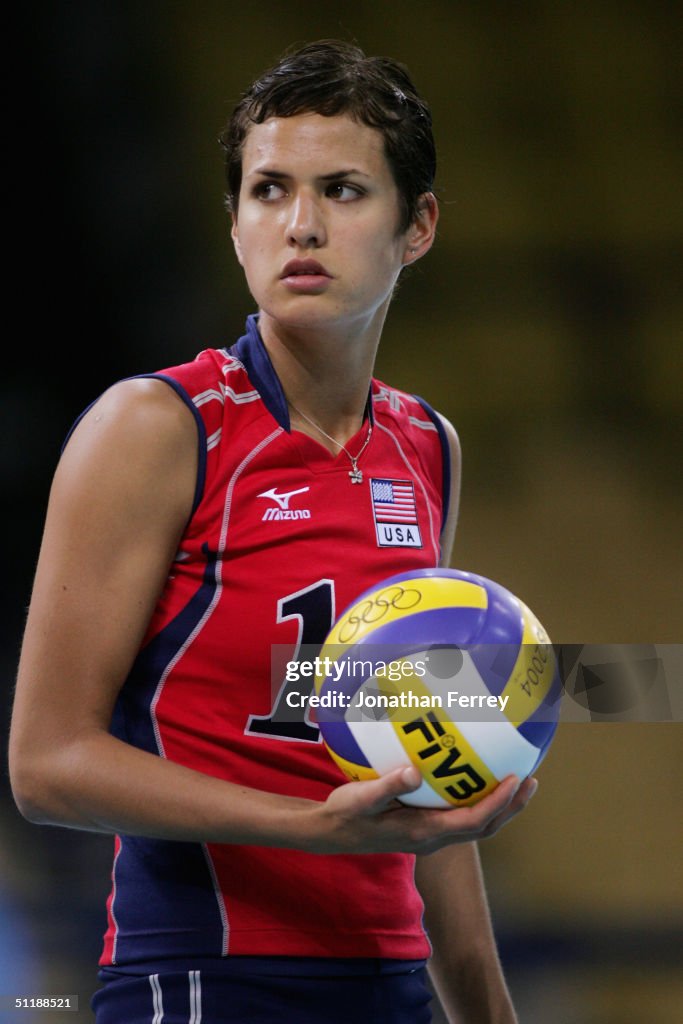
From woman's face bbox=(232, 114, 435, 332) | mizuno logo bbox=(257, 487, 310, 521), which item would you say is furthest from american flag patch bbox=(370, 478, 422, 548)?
woman's face bbox=(232, 114, 435, 332)

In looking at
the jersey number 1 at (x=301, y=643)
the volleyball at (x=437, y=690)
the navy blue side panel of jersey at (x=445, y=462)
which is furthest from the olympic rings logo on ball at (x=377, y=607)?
the navy blue side panel of jersey at (x=445, y=462)

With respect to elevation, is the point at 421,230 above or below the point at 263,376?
above

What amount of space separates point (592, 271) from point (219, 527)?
3.40 m

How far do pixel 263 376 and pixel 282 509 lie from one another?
8.0 inches

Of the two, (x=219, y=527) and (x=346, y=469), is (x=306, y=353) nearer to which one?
(x=346, y=469)

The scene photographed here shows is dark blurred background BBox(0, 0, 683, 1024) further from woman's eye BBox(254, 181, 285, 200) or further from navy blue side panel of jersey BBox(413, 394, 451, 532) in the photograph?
woman's eye BBox(254, 181, 285, 200)

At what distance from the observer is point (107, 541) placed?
Answer: 1.37 metres

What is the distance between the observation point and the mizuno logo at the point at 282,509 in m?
1.52

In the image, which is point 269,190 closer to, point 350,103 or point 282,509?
point 350,103

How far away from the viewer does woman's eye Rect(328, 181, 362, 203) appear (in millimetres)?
1613

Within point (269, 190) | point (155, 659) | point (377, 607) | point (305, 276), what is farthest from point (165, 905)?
point (269, 190)

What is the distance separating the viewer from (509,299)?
4.61 m

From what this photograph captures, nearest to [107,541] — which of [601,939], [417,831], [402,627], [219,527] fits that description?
[219,527]

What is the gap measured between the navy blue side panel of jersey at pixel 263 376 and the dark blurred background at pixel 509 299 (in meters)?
2.47
